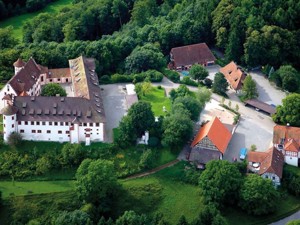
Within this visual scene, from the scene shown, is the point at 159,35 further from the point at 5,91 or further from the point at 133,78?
the point at 5,91

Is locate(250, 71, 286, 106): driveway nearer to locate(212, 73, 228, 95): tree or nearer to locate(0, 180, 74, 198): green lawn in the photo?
locate(212, 73, 228, 95): tree

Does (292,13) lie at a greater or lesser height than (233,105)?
greater

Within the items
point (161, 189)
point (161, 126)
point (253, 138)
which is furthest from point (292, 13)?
point (161, 189)

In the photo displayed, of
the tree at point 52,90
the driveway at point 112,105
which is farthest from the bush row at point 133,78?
the tree at point 52,90

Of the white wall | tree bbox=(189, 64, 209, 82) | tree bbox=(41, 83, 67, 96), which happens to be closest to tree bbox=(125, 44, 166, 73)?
tree bbox=(189, 64, 209, 82)

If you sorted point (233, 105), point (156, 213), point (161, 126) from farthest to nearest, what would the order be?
point (233, 105)
point (161, 126)
point (156, 213)

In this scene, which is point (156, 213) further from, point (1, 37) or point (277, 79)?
point (1, 37)
